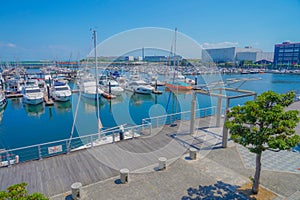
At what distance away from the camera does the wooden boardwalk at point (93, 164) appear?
7.27m

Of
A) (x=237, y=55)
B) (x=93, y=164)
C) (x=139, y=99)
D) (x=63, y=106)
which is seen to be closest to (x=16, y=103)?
(x=63, y=106)

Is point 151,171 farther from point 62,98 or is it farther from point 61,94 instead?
point 61,94

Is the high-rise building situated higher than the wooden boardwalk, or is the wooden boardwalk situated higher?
the high-rise building

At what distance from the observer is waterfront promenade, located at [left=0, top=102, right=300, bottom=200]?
6.78 m

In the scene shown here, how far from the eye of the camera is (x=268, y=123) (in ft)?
18.5

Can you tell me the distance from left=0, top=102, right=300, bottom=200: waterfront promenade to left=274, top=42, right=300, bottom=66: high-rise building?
463 ft

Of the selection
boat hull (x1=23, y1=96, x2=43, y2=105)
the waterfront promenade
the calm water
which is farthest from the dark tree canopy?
boat hull (x1=23, y1=96, x2=43, y2=105)

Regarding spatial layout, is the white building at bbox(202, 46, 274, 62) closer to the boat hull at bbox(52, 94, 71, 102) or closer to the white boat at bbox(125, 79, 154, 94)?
the white boat at bbox(125, 79, 154, 94)

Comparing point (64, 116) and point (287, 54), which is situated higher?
point (287, 54)

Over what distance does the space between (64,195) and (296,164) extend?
32.7ft

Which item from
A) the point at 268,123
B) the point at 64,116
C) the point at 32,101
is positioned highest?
the point at 268,123

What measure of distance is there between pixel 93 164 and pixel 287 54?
15189 cm

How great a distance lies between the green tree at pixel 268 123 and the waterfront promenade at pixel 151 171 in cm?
200

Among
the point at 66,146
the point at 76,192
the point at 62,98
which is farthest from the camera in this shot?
the point at 62,98
